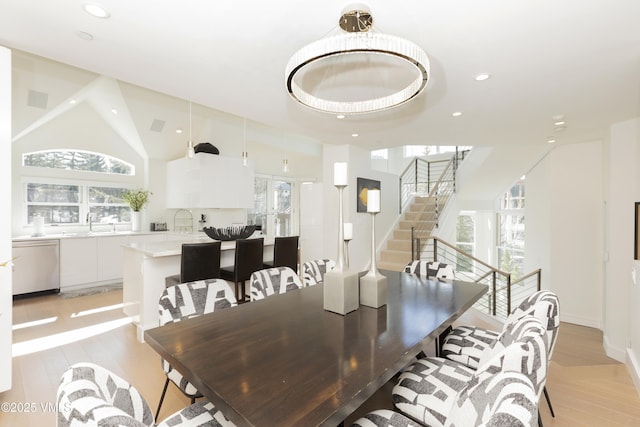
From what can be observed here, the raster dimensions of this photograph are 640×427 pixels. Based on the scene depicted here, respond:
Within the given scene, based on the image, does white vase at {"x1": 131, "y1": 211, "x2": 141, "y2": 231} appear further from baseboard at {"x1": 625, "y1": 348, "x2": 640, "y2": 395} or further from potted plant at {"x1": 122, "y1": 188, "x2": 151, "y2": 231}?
baseboard at {"x1": 625, "y1": 348, "x2": 640, "y2": 395}

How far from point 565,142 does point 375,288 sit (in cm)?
450

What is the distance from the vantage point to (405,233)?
20.8 feet

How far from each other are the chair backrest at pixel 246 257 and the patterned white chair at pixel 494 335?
229 centimetres

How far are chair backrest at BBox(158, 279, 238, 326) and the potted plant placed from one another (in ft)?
16.0

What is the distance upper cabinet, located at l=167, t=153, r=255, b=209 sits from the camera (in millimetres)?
5547

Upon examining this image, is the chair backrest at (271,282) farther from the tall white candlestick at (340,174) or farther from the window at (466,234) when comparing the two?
the window at (466,234)

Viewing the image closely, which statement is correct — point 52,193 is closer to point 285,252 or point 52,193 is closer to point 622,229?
point 285,252

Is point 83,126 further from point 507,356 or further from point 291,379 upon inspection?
point 507,356

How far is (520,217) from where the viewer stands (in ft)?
24.4

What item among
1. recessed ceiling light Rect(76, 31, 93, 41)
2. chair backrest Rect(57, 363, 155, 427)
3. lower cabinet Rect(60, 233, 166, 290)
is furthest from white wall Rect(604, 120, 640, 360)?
lower cabinet Rect(60, 233, 166, 290)

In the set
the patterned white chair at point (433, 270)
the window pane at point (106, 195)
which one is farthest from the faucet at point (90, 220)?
the patterned white chair at point (433, 270)

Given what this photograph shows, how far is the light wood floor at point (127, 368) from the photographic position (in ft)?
6.89

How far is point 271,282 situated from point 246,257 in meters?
1.13

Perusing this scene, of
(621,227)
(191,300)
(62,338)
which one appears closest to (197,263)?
(191,300)
